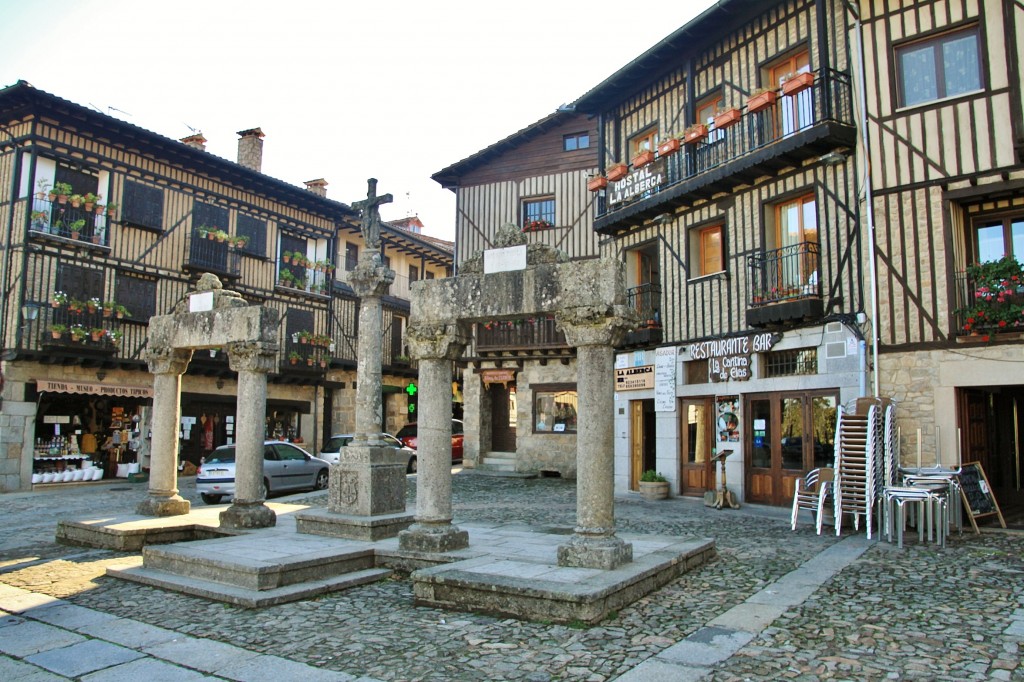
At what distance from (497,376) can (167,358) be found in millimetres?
12344

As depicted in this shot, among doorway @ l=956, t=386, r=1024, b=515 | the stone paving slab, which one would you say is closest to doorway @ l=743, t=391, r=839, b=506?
doorway @ l=956, t=386, r=1024, b=515

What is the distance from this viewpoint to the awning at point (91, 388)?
18938mm

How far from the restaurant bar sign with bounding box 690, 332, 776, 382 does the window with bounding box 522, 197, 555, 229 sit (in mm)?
8175

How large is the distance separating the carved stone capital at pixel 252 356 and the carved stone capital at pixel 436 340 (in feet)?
10.7

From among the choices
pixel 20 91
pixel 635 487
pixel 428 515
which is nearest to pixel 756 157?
pixel 635 487

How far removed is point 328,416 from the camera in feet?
92.9

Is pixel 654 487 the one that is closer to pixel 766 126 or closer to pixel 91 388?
pixel 766 126

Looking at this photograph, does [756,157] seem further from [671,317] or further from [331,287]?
[331,287]

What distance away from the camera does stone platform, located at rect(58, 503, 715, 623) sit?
6.39m

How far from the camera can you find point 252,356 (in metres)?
10.7

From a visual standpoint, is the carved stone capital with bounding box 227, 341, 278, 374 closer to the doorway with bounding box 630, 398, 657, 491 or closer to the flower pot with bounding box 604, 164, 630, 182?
the doorway with bounding box 630, 398, 657, 491

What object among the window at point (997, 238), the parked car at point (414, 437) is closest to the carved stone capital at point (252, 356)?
Answer: the window at point (997, 238)

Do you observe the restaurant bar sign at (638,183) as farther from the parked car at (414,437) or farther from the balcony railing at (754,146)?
the parked car at (414,437)

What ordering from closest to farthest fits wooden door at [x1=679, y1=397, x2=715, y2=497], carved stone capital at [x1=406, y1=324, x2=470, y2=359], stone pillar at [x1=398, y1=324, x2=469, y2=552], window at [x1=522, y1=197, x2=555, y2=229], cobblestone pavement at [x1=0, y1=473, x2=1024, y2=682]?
cobblestone pavement at [x1=0, y1=473, x2=1024, y2=682], stone pillar at [x1=398, y1=324, x2=469, y2=552], carved stone capital at [x1=406, y1=324, x2=470, y2=359], wooden door at [x1=679, y1=397, x2=715, y2=497], window at [x1=522, y1=197, x2=555, y2=229]
